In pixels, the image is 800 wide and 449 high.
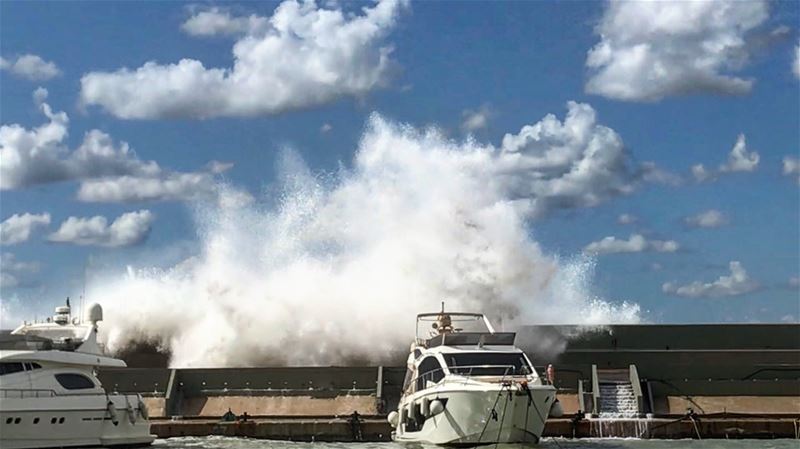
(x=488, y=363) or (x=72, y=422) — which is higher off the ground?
(x=488, y=363)

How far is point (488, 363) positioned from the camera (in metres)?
31.1

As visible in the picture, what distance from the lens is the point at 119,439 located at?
30969 mm

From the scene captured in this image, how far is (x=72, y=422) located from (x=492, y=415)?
438 inches

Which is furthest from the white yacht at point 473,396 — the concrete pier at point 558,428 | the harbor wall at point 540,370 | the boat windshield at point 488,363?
the harbor wall at point 540,370

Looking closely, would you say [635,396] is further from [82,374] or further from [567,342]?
[82,374]

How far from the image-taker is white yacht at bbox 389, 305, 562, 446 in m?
28.9

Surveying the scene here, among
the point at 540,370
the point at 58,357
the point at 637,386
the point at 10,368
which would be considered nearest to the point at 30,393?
the point at 10,368

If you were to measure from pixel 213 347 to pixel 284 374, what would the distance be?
26.8ft

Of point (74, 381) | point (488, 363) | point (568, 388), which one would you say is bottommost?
point (74, 381)

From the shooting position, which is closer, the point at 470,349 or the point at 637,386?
the point at 470,349

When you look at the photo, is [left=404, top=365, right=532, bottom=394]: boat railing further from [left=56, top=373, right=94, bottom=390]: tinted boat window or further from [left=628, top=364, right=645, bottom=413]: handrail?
[left=56, top=373, right=94, bottom=390]: tinted boat window

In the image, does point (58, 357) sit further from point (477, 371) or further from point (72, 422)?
point (477, 371)

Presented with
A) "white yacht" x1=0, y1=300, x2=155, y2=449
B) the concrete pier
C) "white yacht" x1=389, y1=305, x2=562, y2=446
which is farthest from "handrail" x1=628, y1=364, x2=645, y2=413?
"white yacht" x1=0, y1=300, x2=155, y2=449

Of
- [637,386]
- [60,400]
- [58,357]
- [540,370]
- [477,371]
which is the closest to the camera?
[60,400]
